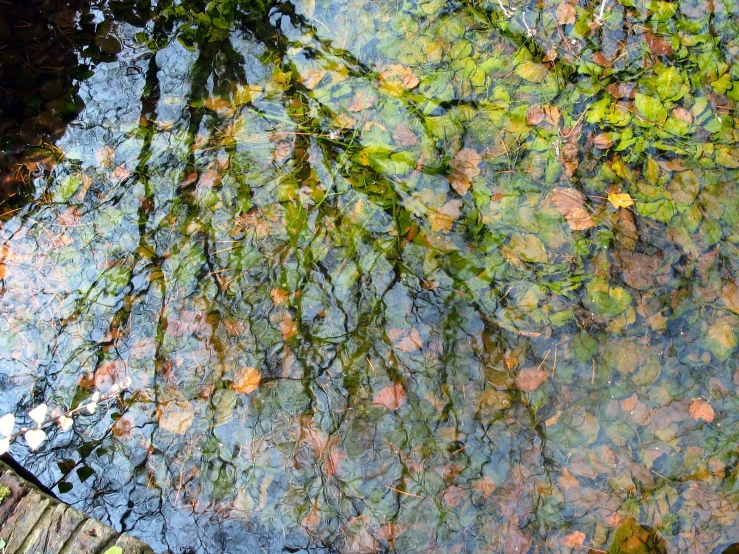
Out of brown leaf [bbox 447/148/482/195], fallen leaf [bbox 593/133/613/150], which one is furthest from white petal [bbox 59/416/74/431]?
fallen leaf [bbox 593/133/613/150]

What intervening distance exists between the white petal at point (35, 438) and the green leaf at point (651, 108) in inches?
131

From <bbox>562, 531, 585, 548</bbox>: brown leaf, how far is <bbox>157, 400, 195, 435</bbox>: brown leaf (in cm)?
164

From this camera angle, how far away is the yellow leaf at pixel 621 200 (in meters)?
2.78

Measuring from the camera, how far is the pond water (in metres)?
2.33

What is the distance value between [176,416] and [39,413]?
2.05 ft

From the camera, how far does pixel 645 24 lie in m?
3.17

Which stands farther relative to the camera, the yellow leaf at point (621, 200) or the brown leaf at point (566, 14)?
the brown leaf at point (566, 14)

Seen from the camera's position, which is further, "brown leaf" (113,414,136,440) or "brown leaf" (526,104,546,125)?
"brown leaf" (526,104,546,125)

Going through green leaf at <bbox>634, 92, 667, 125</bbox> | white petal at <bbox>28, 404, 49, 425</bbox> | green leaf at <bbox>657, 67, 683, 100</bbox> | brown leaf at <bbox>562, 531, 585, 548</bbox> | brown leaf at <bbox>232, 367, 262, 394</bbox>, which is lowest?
white petal at <bbox>28, 404, 49, 425</bbox>

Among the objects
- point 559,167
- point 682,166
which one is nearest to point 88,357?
point 559,167

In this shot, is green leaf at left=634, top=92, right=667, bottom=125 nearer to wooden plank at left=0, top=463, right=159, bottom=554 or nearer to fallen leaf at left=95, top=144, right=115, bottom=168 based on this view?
fallen leaf at left=95, top=144, right=115, bottom=168

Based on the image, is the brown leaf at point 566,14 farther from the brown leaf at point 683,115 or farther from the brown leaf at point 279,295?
the brown leaf at point 279,295

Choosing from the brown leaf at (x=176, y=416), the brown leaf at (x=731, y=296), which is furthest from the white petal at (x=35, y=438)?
the brown leaf at (x=731, y=296)

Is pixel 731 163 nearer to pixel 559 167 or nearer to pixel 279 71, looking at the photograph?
pixel 559 167
